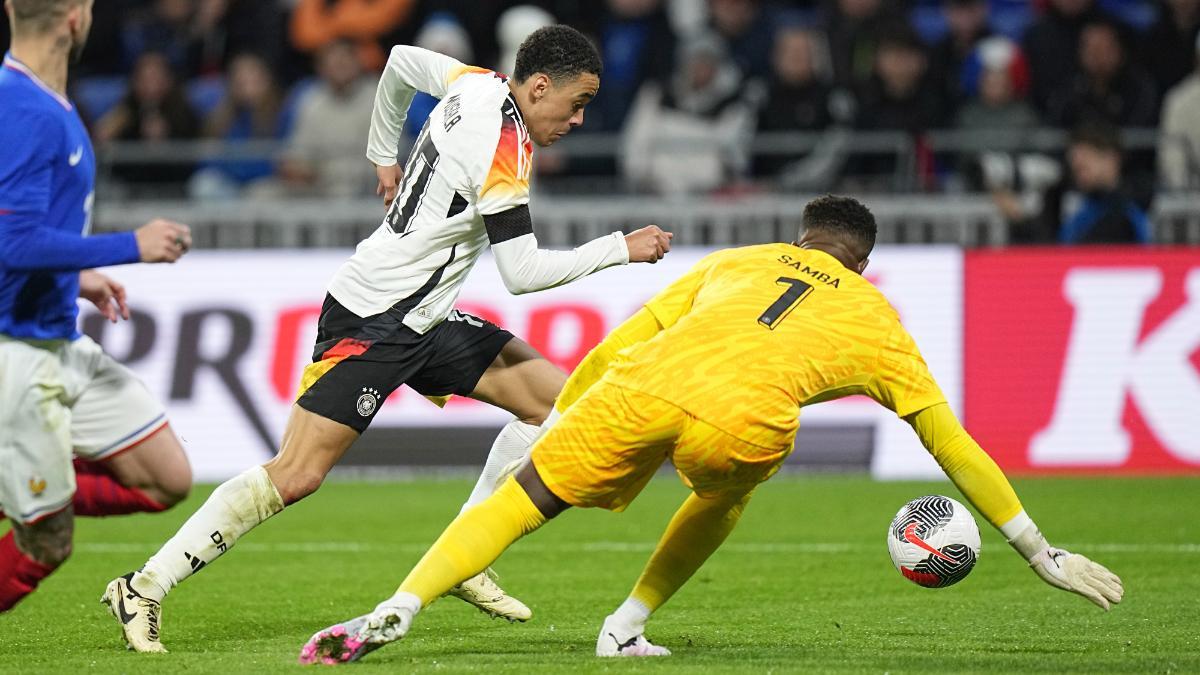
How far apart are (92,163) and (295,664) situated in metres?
1.75

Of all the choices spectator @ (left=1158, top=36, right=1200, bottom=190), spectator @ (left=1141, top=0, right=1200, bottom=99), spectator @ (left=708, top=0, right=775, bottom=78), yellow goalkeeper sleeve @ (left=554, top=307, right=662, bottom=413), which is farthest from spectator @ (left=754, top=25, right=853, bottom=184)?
yellow goalkeeper sleeve @ (left=554, top=307, right=662, bottom=413)

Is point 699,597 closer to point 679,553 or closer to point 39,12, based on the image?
point 679,553

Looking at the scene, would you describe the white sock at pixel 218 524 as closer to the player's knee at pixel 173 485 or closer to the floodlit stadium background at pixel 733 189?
the player's knee at pixel 173 485

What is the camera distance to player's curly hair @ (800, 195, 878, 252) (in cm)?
621

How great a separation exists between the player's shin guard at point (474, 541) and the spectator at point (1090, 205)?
344 inches

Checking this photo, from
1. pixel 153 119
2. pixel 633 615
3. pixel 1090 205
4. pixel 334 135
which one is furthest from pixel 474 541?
pixel 153 119

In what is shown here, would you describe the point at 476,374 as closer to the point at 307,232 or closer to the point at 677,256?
the point at 677,256

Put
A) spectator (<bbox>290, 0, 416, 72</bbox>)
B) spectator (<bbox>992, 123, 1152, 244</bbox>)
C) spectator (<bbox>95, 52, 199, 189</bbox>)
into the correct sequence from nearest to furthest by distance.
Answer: spectator (<bbox>992, 123, 1152, 244</bbox>) < spectator (<bbox>95, 52, 199, 189</bbox>) < spectator (<bbox>290, 0, 416, 72</bbox>)

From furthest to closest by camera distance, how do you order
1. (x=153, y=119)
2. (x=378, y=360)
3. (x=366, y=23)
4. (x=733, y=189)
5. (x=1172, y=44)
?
(x=366, y=23) → (x=153, y=119) → (x=1172, y=44) → (x=733, y=189) → (x=378, y=360)

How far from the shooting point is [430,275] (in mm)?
6762

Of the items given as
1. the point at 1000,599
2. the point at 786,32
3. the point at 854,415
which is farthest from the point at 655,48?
the point at 1000,599

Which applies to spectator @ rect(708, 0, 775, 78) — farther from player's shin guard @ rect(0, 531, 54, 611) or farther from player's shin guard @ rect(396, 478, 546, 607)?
player's shin guard @ rect(0, 531, 54, 611)

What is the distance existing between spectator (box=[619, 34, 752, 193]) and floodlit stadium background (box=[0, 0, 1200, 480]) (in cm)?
2

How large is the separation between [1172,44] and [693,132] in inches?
170
